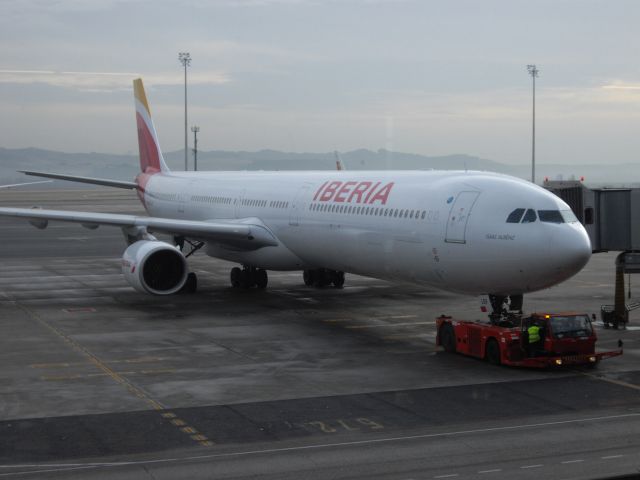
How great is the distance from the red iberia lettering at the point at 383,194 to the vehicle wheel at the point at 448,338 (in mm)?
4195

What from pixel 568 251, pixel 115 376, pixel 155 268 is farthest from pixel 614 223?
Answer: pixel 115 376

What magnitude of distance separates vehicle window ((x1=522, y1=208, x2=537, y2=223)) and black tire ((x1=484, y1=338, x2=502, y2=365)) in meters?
2.85

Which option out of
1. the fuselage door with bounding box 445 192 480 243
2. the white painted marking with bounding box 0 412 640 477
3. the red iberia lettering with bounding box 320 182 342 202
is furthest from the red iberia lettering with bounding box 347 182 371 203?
the white painted marking with bounding box 0 412 640 477

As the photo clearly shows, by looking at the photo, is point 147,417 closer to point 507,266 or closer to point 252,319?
point 507,266

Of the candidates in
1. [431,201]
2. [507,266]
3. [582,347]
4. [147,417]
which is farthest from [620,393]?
[147,417]

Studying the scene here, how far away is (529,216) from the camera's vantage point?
2234 centimetres

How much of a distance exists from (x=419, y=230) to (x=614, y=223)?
7.30 meters

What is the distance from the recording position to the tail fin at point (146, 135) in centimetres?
4931

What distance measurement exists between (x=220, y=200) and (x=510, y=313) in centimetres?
1790

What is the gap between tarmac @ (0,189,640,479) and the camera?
581 inches

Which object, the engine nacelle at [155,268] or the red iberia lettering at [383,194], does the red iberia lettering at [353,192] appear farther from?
the engine nacelle at [155,268]

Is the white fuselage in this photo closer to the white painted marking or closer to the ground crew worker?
the ground crew worker

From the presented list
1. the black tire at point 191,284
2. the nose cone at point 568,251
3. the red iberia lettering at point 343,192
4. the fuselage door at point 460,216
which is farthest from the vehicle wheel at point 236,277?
the nose cone at point 568,251

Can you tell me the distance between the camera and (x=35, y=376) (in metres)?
21.1
